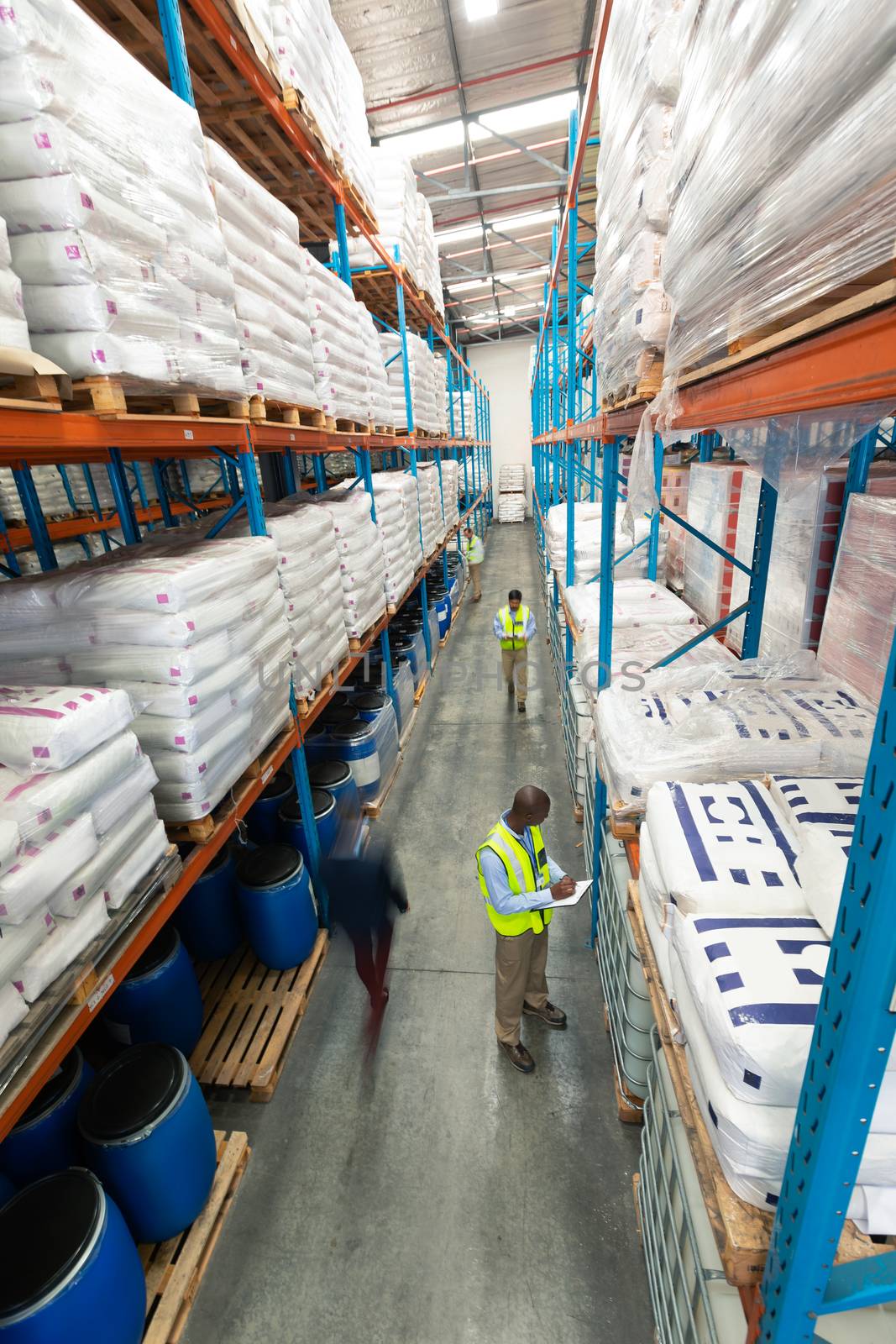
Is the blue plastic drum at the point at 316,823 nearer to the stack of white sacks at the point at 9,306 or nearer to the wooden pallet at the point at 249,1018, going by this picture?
the wooden pallet at the point at 249,1018

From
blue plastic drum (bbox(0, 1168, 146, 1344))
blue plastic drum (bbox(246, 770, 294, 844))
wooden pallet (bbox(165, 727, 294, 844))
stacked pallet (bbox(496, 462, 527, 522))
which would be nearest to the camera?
blue plastic drum (bbox(0, 1168, 146, 1344))

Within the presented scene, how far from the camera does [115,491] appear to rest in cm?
417

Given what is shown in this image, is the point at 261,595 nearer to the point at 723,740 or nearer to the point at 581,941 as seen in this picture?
the point at 723,740

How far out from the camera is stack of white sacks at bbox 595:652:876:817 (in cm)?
252

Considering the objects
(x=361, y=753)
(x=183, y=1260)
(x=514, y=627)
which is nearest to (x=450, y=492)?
(x=514, y=627)

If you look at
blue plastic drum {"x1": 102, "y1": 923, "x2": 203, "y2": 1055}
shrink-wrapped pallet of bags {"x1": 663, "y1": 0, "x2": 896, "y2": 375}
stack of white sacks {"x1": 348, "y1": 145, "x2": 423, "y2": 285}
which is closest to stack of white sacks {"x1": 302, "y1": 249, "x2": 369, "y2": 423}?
stack of white sacks {"x1": 348, "y1": 145, "x2": 423, "y2": 285}

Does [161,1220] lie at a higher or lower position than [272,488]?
lower

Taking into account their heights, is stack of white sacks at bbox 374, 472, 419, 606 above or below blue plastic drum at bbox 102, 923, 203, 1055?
above

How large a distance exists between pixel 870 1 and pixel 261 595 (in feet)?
9.90

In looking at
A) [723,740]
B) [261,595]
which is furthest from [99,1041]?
[723,740]

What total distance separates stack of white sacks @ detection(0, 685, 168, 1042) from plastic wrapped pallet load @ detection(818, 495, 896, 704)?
3154mm

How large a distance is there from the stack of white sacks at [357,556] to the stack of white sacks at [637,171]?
2676mm

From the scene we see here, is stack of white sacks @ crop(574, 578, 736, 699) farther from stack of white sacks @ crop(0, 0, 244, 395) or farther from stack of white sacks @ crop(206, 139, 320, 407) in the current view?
stack of white sacks @ crop(0, 0, 244, 395)

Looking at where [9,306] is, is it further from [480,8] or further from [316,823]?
[480,8]
